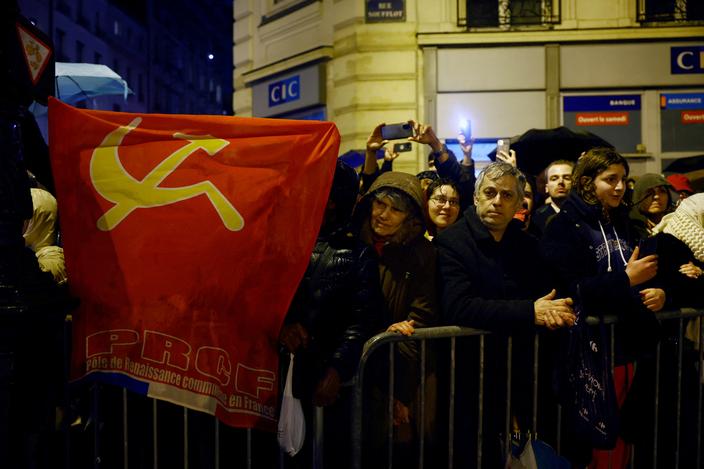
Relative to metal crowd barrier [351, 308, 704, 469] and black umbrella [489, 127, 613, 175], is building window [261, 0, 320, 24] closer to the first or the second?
black umbrella [489, 127, 613, 175]

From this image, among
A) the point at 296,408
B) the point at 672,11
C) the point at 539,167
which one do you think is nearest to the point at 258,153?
the point at 296,408

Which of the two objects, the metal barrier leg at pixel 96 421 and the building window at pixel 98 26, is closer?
the metal barrier leg at pixel 96 421

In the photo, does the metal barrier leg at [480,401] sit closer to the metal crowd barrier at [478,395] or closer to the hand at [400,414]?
the metal crowd barrier at [478,395]

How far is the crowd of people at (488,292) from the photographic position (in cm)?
313

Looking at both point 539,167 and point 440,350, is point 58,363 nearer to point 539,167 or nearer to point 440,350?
point 440,350

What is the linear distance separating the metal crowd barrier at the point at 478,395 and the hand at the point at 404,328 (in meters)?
0.03

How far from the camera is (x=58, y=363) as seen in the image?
318 cm

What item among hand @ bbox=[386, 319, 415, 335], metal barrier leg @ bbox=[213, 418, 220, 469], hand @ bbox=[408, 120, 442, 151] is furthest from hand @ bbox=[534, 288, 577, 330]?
metal barrier leg @ bbox=[213, 418, 220, 469]

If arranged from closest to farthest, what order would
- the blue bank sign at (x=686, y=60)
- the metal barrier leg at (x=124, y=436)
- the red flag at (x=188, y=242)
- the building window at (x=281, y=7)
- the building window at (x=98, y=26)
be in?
1. the red flag at (x=188, y=242)
2. the metal barrier leg at (x=124, y=436)
3. the blue bank sign at (x=686, y=60)
4. the building window at (x=281, y=7)
5. the building window at (x=98, y=26)

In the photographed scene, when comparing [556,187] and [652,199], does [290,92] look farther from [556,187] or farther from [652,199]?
[556,187]

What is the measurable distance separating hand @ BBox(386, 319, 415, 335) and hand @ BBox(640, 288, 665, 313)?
1.26 meters

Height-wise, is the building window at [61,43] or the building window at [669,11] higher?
the building window at [61,43]

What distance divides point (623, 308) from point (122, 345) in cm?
248

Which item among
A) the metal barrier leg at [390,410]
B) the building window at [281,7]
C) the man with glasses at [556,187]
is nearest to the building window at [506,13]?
the building window at [281,7]
